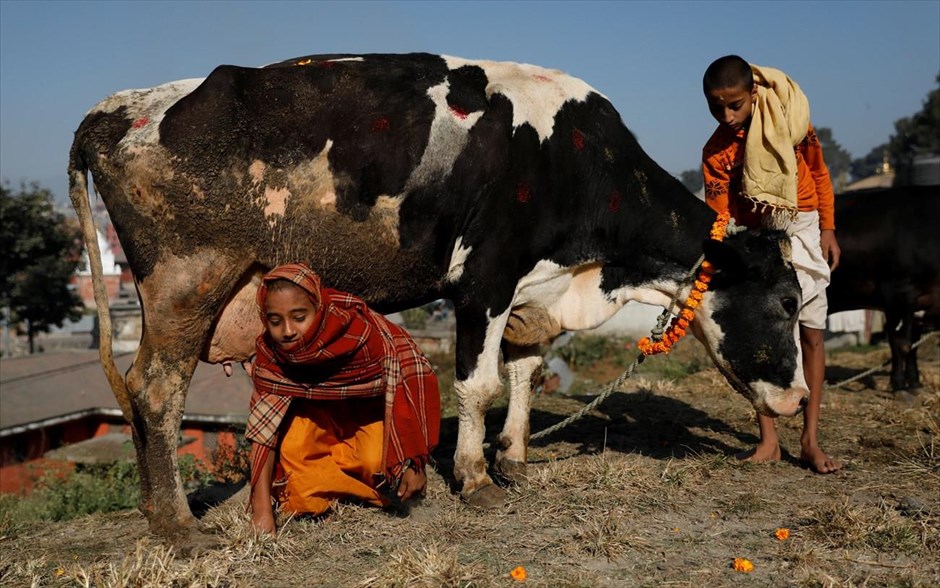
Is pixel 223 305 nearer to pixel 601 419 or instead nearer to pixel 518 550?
pixel 518 550

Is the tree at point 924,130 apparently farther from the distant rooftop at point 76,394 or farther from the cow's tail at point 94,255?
the cow's tail at point 94,255

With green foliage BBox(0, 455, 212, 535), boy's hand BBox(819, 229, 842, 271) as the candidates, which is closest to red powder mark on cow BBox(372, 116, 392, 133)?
Result: boy's hand BBox(819, 229, 842, 271)

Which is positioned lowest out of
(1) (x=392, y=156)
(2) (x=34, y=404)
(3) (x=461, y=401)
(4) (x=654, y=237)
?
(2) (x=34, y=404)

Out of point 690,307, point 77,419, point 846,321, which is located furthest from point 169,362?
point 846,321

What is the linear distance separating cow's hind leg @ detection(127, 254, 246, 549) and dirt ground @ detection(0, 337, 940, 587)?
17 cm

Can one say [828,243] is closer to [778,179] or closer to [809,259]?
[809,259]

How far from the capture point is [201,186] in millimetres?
4219

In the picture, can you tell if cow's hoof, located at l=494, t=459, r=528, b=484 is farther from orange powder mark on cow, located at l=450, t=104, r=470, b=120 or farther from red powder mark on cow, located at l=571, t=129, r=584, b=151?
orange powder mark on cow, located at l=450, t=104, r=470, b=120

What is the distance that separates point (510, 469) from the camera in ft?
17.1

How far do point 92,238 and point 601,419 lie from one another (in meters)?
4.23

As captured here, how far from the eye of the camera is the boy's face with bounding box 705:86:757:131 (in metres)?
5.04

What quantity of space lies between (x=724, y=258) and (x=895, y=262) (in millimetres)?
4308

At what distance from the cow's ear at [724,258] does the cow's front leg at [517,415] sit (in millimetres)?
A: 1201

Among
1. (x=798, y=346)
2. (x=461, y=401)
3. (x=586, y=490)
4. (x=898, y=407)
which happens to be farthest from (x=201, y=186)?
(x=898, y=407)
